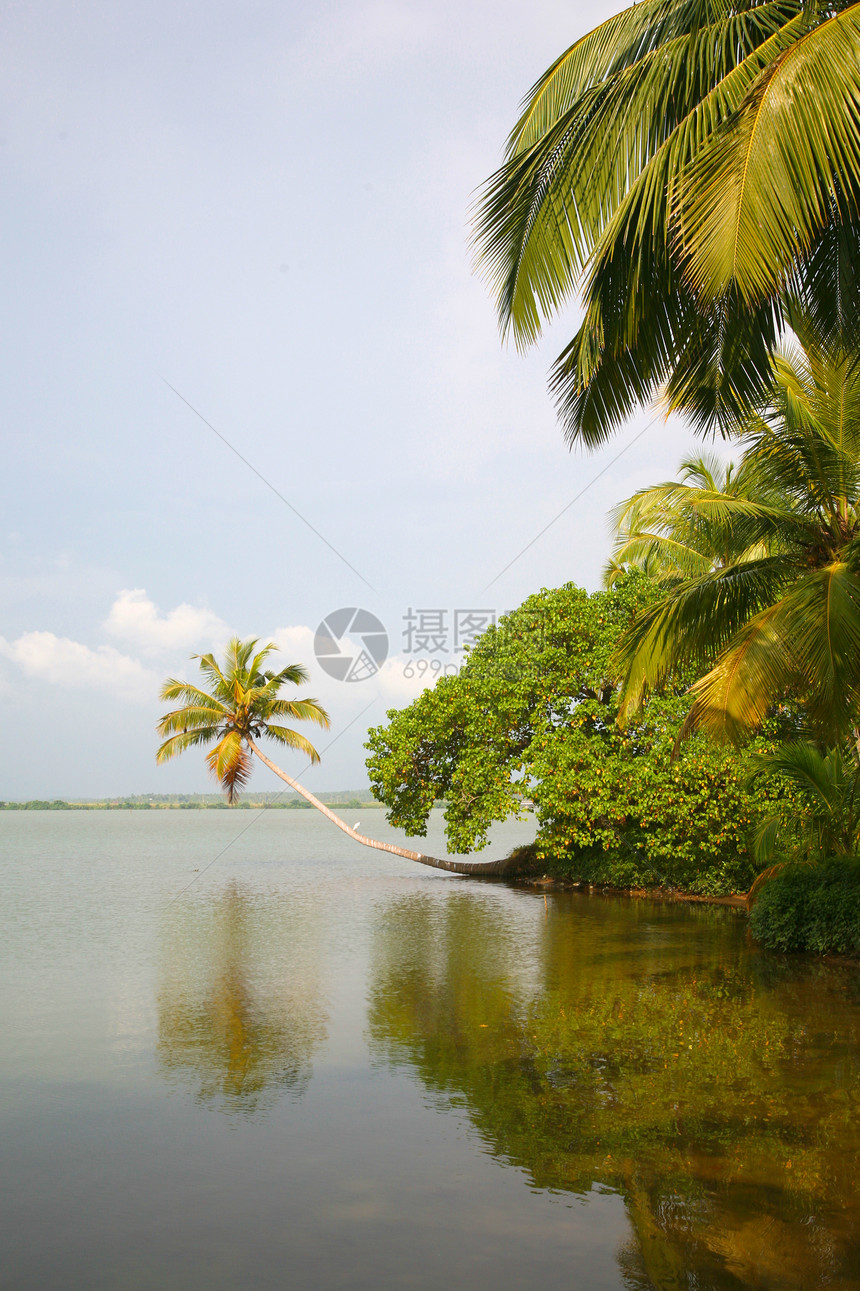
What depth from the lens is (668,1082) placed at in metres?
5.98

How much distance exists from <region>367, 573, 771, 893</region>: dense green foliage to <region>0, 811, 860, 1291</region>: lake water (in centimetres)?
429

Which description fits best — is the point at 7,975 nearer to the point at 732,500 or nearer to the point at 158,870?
the point at 732,500

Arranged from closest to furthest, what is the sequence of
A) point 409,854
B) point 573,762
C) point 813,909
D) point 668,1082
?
1. point 668,1082
2. point 813,909
3. point 573,762
4. point 409,854

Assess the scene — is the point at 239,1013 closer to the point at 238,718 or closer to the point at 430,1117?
the point at 430,1117

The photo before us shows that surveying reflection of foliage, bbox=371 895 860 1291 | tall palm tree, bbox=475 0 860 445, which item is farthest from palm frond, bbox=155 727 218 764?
tall palm tree, bbox=475 0 860 445

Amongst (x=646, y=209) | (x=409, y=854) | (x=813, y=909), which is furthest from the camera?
(x=409, y=854)

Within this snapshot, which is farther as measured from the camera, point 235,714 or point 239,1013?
point 235,714

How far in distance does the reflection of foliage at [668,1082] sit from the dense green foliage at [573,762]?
4.52 metres

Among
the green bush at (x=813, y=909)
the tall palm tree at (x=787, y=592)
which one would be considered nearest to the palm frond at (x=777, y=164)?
the tall palm tree at (x=787, y=592)

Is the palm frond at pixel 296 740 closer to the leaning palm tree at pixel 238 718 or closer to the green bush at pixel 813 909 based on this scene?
the leaning palm tree at pixel 238 718

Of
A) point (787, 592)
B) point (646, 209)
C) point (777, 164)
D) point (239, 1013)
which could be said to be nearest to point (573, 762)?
point (787, 592)

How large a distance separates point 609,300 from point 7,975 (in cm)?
957

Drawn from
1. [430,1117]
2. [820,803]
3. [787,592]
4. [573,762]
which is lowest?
[430,1117]

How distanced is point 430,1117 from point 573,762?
11562mm
